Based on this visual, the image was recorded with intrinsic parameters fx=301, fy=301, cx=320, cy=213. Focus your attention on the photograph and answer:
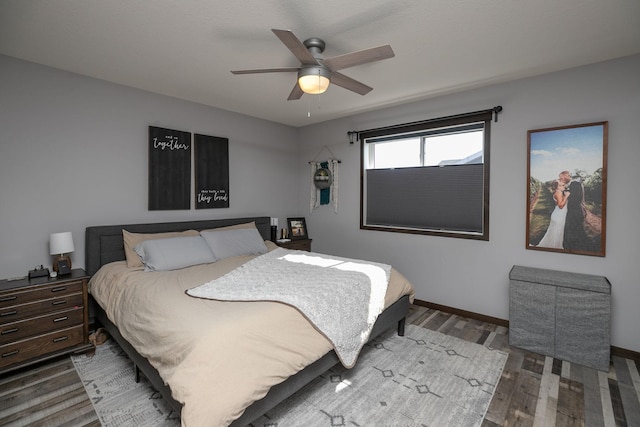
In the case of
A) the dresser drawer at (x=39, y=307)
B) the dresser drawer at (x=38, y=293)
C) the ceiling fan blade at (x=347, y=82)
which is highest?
the ceiling fan blade at (x=347, y=82)

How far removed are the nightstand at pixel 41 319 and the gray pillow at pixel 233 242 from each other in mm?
1184

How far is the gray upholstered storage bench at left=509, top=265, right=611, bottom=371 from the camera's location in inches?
97.1

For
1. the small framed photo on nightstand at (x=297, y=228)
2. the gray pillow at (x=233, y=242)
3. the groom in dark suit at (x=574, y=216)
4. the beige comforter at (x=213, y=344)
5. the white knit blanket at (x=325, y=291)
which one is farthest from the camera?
the small framed photo on nightstand at (x=297, y=228)

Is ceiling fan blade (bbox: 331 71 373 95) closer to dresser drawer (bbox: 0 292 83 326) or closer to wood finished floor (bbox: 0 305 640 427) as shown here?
wood finished floor (bbox: 0 305 640 427)

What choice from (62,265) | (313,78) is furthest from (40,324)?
(313,78)

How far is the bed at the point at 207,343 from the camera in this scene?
4.77 feet

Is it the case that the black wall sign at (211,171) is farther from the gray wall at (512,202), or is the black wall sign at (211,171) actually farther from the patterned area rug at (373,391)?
the patterned area rug at (373,391)

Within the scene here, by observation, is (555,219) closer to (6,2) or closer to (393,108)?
(393,108)

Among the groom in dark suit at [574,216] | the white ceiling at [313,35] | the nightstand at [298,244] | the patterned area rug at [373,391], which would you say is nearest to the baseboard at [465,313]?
the patterned area rug at [373,391]

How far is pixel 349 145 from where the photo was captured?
15.0ft

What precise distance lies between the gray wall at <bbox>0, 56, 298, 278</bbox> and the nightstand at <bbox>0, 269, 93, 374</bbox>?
0.52 metres

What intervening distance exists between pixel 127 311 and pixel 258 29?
2260 millimetres

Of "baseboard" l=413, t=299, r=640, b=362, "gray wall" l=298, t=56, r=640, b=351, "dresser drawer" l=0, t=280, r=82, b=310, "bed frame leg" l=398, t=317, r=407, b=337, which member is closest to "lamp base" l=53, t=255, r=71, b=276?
"dresser drawer" l=0, t=280, r=82, b=310

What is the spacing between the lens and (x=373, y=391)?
219 cm
